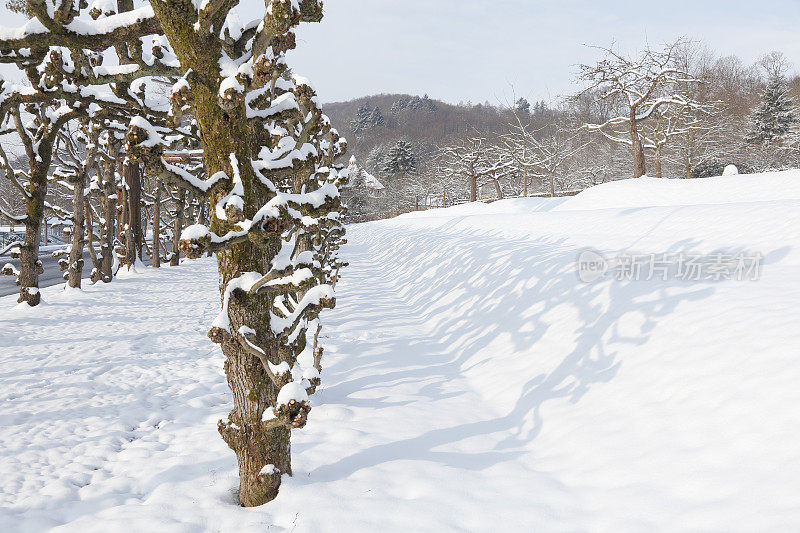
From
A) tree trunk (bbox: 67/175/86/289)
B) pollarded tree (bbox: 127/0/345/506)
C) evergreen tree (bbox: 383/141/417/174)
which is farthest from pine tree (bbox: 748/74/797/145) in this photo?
evergreen tree (bbox: 383/141/417/174)

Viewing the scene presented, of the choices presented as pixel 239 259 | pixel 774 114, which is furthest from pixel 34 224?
pixel 774 114

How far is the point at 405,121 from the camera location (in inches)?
5020

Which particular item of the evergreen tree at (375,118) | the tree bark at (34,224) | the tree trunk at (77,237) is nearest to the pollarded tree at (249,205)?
the tree bark at (34,224)

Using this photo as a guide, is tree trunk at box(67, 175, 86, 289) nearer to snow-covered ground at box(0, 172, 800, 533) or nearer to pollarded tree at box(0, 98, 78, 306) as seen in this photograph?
pollarded tree at box(0, 98, 78, 306)

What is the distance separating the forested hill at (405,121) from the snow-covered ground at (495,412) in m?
74.8

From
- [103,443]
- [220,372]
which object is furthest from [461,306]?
[103,443]

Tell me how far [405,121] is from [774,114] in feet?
349

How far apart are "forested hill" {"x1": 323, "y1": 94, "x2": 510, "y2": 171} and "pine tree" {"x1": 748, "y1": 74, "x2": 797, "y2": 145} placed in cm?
5347

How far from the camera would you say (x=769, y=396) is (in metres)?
2.80

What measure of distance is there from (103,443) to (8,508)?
0.99 m

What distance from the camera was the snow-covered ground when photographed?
270 centimetres

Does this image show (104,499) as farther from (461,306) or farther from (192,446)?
(461,306)

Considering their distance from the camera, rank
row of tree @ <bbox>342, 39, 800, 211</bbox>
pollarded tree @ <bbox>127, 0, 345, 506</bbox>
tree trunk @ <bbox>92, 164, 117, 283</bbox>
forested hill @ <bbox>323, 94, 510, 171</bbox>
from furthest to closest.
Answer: forested hill @ <bbox>323, 94, 510, 171</bbox> < row of tree @ <bbox>342, 39, 800, 211</bbox> < tree trunk @ <bbox>92, 164, 117, 283</bbox> < pollarded tree @ <bbox>127, 0, 345, 506</bbox>

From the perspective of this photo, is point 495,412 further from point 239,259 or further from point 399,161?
point 399,161
